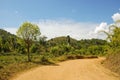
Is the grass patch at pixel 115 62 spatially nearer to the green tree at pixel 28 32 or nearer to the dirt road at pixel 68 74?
the dirt road at pixel 68 74

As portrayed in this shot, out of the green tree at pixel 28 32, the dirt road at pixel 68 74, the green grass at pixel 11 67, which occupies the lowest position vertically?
the dirt road at pixel 68 74

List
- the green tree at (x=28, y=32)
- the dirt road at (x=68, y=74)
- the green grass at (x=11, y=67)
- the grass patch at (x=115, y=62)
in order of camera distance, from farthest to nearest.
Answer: the green tree at (x=28, y=32) → the grass patch at (x=115, y=62) → the green grass at (x=11, y=67) → the dirt road at (x=68, y=74)

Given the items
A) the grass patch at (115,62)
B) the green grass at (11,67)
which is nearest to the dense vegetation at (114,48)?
the grass patch at (115,62)

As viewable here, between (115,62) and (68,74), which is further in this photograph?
(115,62)

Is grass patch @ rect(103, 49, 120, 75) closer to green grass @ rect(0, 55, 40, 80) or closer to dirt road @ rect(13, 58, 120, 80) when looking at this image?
dirt road @ rect(13, 58, 120, 80)

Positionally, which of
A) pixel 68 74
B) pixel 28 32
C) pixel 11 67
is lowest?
pixel 68 74

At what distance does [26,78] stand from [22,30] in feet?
53.0

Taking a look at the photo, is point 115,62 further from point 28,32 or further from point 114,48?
point 28,32

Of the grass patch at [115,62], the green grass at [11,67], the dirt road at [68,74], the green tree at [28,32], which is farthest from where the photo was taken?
the green tree at [28,32]

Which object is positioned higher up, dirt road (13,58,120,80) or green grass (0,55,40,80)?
green grass (0,55,40,80)

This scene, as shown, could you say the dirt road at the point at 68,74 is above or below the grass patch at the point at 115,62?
below

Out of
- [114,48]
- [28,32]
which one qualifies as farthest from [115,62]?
[28,32]

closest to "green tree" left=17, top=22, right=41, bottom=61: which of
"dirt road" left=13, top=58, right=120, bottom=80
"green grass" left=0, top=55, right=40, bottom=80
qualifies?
"green grass" left=0, top=55, right=40, bottom=80

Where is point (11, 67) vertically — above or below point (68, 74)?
above
